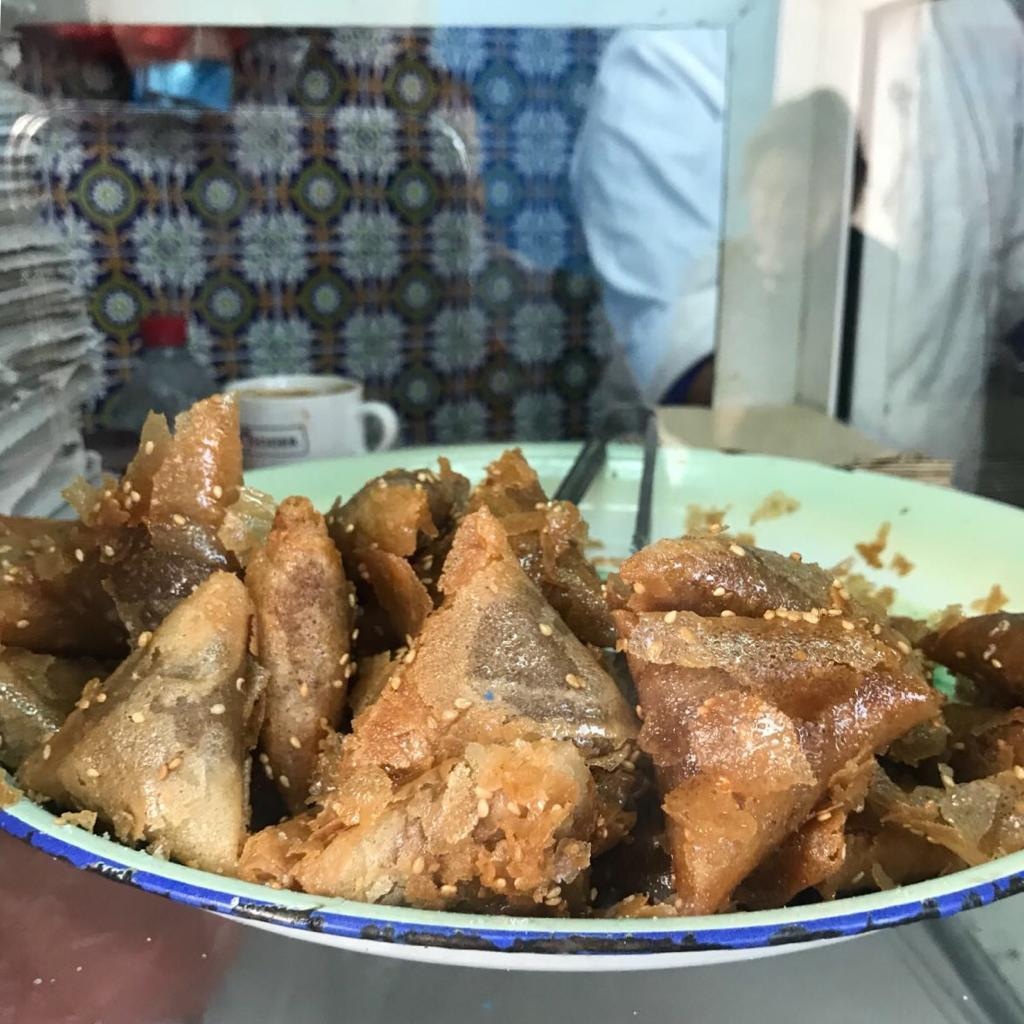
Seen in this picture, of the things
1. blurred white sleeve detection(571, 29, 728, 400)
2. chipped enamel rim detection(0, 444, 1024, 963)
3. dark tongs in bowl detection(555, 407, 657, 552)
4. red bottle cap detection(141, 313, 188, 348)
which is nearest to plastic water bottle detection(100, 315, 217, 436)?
red bottle cap detection(141, 313, 188, 348)

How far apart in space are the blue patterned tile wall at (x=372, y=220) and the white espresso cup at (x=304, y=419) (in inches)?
3.9

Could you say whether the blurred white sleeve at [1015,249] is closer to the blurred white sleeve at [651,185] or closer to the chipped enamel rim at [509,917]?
the blurred white sleeve at [651,185]

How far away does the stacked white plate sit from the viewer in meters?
0.90

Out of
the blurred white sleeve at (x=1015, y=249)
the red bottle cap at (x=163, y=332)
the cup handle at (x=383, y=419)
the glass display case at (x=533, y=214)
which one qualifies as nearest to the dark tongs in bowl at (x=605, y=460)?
the glass display case at (x=533, y=214)

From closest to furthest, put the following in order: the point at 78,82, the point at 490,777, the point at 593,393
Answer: the point at 490,777
the point at 78,82
the point at 593,393

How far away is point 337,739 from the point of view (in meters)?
0.47

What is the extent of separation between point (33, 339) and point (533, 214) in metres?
0.63

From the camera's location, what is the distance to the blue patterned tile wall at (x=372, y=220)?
1.13 meters

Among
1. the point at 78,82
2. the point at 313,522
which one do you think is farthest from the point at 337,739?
the point at 78,82

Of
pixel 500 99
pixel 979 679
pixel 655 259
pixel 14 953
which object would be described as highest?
pixel 500 99

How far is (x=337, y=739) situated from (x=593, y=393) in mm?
956

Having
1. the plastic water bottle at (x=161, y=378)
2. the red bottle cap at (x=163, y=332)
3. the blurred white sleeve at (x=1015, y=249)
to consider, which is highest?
the blurred white sleeve at (x=1015, y=249)

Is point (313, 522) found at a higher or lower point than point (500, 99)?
lower

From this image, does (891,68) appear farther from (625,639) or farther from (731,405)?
(625,639)
